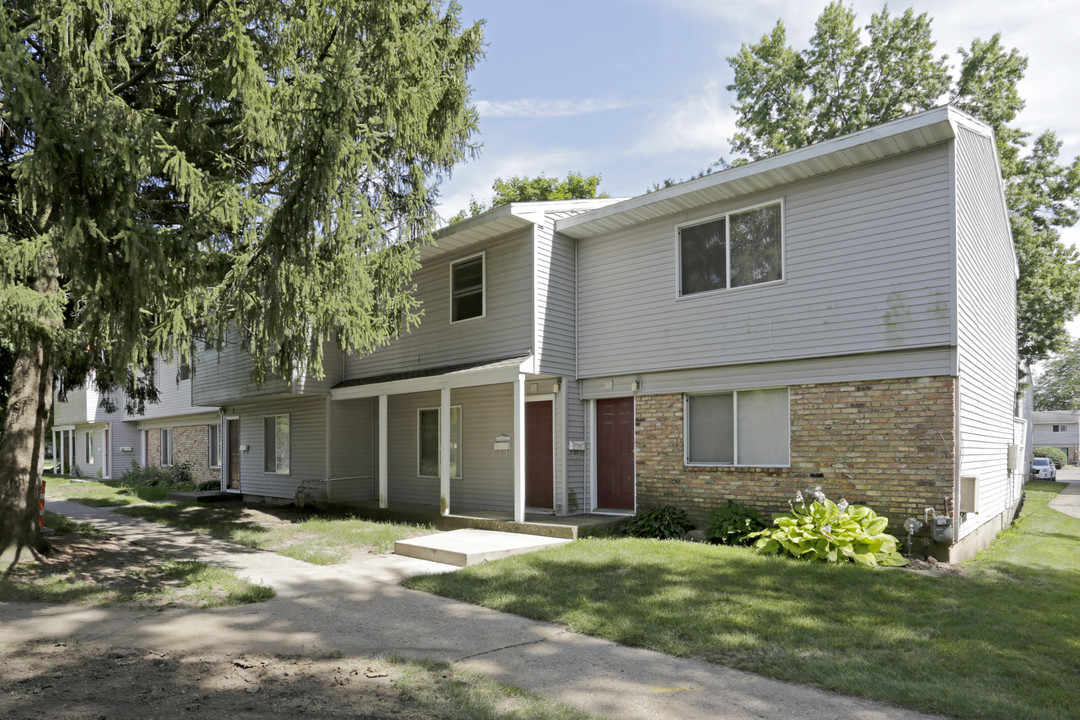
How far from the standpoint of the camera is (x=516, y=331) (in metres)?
12.8

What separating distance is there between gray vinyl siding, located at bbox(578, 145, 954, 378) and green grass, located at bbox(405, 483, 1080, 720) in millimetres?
3231

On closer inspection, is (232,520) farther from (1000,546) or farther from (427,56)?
(1000,546)

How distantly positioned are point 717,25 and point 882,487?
10.6 meters

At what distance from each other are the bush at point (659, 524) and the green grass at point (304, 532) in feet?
12.1

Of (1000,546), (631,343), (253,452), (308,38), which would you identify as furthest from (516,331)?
(253,452)

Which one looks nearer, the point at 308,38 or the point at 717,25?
the point at 308,38

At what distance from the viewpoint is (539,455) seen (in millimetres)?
13102

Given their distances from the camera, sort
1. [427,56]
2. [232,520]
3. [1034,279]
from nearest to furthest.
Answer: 1. [427,56]
2. [232,520]
3. [1034,279]

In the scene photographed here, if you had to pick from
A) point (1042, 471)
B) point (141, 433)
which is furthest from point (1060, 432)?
point (141, 433)

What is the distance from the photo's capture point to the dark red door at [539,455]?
12953 millimetres

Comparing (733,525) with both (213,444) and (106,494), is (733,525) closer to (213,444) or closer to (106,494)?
(213,444)

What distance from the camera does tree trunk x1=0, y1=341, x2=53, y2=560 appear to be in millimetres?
9172

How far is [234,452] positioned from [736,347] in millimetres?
16971

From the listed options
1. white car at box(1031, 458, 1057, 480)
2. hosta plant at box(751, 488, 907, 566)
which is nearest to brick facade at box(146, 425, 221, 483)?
hosta plant at box(751, 488, 907, 566)
